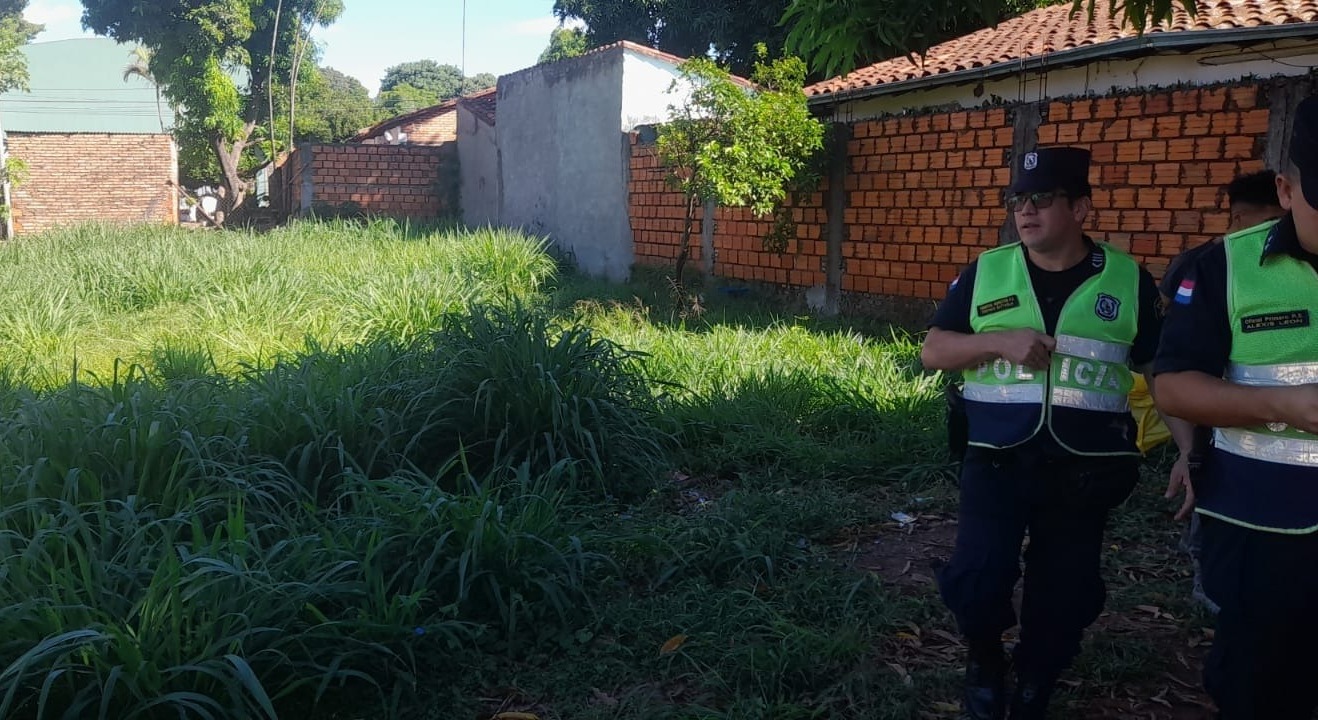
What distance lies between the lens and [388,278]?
836cm

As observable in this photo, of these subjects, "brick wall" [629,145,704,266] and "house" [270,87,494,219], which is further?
"house" [270,87,494,219]

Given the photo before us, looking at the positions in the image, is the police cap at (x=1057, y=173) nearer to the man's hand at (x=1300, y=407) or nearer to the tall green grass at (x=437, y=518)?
the man's hand at (x=1300, y=407)

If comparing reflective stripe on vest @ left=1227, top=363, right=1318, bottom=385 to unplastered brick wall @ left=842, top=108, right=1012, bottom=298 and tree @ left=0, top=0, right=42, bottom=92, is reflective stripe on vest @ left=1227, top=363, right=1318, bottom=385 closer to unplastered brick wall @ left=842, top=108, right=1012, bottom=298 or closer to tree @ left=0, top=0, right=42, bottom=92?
unplastered brick wall @ left=842, top=108, right=1012, bottom=298

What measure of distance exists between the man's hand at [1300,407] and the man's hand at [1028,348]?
2.18ft

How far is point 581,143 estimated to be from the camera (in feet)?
43.1

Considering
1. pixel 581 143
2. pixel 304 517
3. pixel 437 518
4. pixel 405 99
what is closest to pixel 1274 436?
pixel 437 518

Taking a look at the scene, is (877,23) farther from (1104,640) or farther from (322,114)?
(322,114)

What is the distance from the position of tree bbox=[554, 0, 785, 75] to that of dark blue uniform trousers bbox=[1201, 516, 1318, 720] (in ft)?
50.9

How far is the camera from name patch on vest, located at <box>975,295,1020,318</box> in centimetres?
243

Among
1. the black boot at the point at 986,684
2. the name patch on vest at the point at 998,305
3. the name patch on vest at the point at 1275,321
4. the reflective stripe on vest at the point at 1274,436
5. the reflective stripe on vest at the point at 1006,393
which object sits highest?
the name patch on vest at the point at 1275,321

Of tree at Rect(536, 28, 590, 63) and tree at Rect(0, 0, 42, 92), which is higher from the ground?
tree at Rect(536, 28, 590, 63)

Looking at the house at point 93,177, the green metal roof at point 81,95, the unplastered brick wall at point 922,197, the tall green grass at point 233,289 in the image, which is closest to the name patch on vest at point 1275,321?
the tall green grass at point 233,289

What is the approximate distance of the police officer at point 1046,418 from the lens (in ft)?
7.76

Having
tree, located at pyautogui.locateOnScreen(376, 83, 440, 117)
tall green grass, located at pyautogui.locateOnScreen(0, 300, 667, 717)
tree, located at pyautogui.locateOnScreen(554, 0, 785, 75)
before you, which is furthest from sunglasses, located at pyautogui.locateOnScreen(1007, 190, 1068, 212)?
tree, located at pyautogui.locateOnScreen(376, 83, 440, 117)
